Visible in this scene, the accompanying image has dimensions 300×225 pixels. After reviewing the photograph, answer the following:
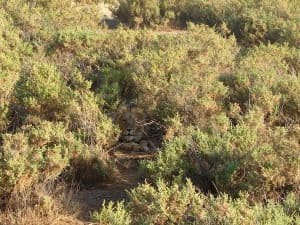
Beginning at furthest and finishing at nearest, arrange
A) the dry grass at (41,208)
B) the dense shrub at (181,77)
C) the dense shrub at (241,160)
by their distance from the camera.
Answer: the dense shrub at (181,77), the dense shrub at (241,160), the dry grass at (41,208)

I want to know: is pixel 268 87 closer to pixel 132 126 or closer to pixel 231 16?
pixel 132 126

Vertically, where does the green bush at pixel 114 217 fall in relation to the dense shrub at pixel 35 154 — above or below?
below

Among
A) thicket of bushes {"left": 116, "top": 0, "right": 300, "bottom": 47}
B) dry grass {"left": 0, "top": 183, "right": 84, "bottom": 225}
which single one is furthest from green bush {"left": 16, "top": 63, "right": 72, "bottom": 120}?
thicket of bushes {"left": 116, "top": 0, "right": 300, "bottom": 47}

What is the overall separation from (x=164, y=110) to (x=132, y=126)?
1.73 ft

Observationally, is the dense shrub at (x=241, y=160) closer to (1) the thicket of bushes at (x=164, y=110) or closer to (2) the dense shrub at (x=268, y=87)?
(1) the thicket of bushes at (x=164, y=110)

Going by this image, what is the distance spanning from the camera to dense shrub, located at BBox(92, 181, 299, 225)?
402 centimetres

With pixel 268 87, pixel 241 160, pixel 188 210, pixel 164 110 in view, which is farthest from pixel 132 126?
pixel 188 210

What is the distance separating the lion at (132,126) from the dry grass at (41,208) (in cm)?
197

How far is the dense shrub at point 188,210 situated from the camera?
13.2ft

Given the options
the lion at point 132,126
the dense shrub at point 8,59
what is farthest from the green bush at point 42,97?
the lion at point 132,126

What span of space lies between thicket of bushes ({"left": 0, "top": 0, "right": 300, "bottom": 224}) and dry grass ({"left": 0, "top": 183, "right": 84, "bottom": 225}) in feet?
0.51

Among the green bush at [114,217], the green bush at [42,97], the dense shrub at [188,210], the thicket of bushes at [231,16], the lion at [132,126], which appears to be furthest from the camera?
the thicket of bushes at [231,16]

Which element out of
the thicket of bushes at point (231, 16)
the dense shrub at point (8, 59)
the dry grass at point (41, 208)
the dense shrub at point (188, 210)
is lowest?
the dry grass at point (41, 208)

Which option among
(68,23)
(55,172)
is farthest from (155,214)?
(68,23)
